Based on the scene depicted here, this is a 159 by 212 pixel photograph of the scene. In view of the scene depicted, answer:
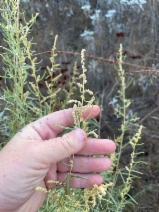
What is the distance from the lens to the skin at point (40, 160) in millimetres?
1197

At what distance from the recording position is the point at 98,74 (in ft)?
8.26

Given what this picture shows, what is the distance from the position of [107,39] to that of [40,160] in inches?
62.5

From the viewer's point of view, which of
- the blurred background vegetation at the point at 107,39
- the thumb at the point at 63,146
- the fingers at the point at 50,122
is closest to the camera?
the thumb at the point at 63,146

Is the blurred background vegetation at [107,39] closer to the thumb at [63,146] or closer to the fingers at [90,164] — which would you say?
the fingers at [90,164]

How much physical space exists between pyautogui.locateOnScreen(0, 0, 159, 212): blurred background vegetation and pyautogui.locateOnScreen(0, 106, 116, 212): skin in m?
0.75

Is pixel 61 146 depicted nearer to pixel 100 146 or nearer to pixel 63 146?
pixel 63 146

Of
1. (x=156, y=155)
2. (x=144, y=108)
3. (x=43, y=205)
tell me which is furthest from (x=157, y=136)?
(x=43, y=205)

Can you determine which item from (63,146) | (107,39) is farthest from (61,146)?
(107,39)

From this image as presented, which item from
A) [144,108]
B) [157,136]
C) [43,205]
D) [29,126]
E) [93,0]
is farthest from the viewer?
[93,0]

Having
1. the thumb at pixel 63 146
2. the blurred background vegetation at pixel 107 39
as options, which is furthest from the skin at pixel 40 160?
the blurred background vegetation at pixel 107 39

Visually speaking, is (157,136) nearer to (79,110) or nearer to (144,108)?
(144,108)

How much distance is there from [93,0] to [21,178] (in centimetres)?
166

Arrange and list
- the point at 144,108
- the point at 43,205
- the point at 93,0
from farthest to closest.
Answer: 1. the point at 93,0
2. the point at 144,108
3. the point at 43,205

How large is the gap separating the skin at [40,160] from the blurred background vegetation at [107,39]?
0.75 m
